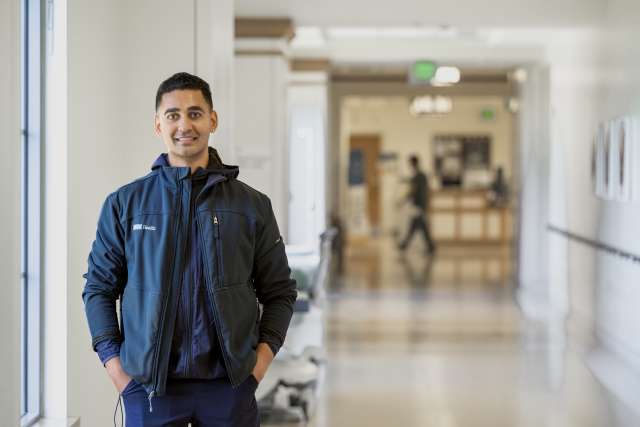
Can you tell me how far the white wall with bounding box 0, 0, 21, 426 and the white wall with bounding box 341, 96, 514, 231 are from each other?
80.5 feet

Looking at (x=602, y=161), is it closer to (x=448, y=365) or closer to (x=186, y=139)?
(x=448, y=365)

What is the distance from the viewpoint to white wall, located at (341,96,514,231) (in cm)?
2880

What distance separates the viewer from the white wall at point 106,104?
445cm

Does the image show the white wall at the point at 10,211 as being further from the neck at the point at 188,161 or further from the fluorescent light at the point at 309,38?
the fluorescent light at the point at 309,38

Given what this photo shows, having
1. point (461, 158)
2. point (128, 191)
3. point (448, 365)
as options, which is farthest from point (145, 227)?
point (461, 158)

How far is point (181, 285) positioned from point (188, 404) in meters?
0.32

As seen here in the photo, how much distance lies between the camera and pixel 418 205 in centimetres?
2169

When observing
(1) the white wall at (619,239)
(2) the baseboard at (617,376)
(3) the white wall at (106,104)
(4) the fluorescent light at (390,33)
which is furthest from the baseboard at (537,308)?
(3) the white wall at (106,104)

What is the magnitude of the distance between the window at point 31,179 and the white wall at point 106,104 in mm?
118

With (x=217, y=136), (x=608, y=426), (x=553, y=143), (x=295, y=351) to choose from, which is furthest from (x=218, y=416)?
(x=553, y=143)

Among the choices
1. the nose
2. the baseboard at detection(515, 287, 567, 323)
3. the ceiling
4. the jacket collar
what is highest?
the ceiling

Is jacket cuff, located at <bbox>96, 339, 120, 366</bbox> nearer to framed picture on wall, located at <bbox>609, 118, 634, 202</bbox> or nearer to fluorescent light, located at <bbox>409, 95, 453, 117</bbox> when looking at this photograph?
framed picture on wall, located at <bbox>609, 118, 634, 202</bbox>

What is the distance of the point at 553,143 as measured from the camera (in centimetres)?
1362

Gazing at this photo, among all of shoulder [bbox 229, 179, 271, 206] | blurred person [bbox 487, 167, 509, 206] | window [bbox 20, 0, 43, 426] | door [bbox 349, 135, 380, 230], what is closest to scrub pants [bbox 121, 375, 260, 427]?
shoulder [bbox 229, 179, 271, 206]
